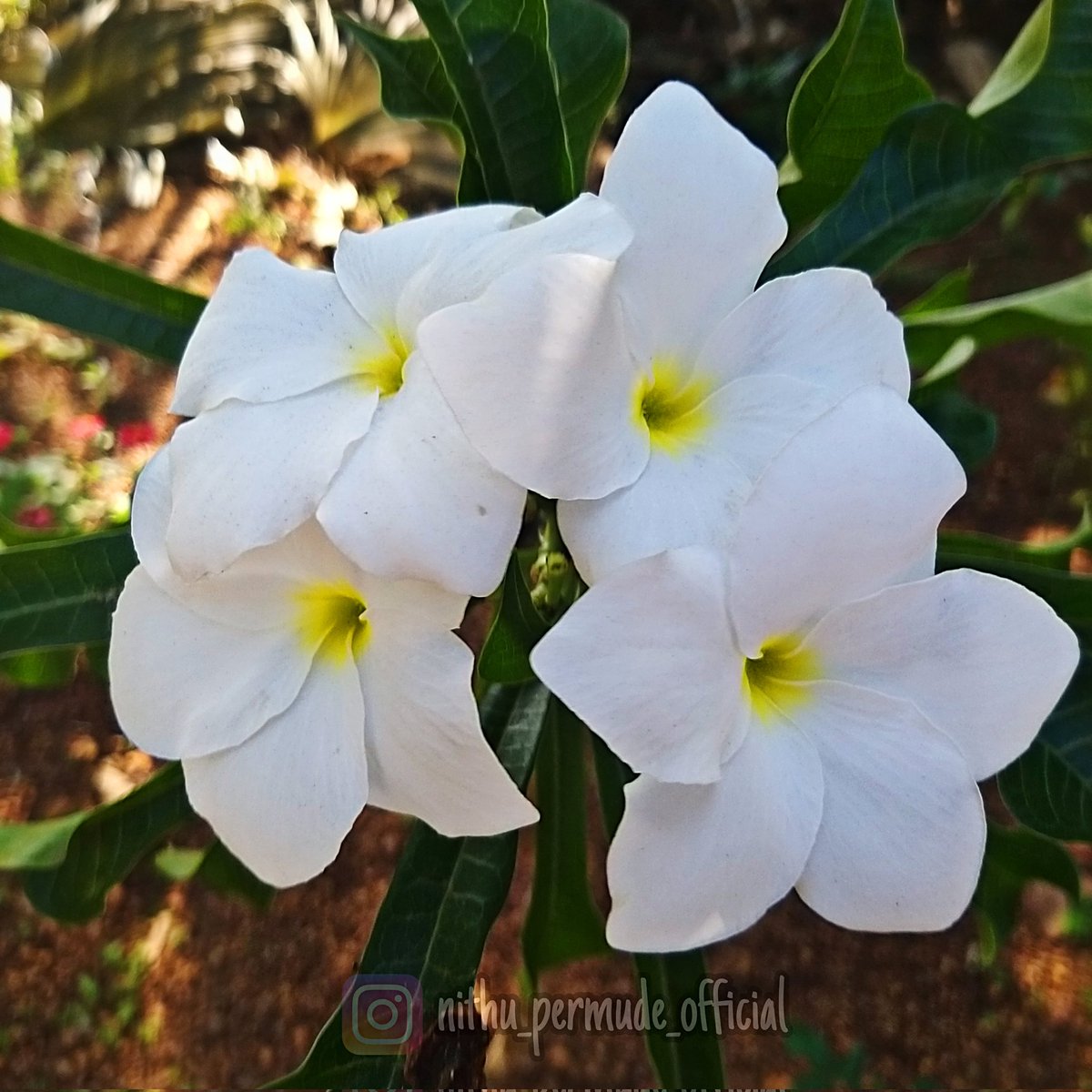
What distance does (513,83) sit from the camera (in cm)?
68

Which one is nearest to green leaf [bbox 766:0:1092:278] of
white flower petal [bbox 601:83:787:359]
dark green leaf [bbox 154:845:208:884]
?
white flower petal [bbox 601:83:787:359]

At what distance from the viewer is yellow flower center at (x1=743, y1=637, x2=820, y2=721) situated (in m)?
0.48

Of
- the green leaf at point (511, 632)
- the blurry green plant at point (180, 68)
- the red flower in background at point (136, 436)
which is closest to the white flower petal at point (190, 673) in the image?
the green leaf at point (511, 632)

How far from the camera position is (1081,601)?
2.67ft

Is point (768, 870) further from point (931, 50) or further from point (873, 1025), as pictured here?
point (931, 50)

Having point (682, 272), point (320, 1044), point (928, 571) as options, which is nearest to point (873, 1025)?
point (320, 1044)

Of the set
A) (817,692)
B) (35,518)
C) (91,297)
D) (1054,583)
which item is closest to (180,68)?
(35,518)

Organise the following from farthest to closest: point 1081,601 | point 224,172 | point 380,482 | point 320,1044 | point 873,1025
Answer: point 224,172, point 873,1025, point 1081,601, point 320,1044, point 380,482

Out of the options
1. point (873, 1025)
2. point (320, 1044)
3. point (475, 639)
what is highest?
point (320, 1044)

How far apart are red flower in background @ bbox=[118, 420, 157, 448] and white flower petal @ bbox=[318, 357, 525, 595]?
171 cm

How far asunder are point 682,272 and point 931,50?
2.38 m

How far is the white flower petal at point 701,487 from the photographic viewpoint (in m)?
0.45

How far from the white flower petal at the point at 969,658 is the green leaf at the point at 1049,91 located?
0.49m

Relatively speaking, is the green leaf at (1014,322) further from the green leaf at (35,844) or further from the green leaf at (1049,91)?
the green leaf at (35,844)
